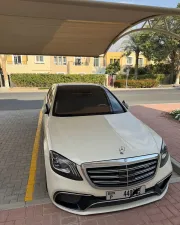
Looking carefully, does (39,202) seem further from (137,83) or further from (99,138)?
(137,83)

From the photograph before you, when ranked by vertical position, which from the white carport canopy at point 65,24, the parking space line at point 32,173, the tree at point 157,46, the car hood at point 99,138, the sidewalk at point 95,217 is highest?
the tree at point 157,46

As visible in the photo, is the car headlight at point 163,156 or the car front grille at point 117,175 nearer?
the car front grille at point 117,175

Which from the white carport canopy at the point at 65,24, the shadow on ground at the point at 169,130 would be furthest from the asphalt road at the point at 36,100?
the shadow on ground at the point at 169,130

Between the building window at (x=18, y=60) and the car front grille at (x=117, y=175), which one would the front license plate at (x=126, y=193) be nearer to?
the car front grille at (x=117, y=175)

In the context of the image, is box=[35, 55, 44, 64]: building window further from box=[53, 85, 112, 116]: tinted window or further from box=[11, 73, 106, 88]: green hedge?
box=[53, 85, 112, 116]: tinted window

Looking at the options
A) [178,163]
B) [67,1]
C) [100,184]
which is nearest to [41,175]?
[100,184]

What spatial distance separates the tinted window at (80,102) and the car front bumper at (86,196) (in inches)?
57.9

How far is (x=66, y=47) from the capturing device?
27.8ft

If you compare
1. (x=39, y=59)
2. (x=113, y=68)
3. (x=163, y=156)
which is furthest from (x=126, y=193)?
(x=113, y=68)

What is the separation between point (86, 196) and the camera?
246 centimetres

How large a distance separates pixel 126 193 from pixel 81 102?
2174 mm

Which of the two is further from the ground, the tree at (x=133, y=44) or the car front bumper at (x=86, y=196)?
the tree at (x=133, y=44)

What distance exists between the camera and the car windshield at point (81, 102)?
3982mm

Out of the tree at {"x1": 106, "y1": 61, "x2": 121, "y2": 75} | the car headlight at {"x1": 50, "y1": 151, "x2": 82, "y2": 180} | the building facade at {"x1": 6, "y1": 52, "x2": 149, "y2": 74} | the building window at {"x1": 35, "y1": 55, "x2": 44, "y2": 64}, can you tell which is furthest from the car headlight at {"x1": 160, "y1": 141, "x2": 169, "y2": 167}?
the tree at {"x1": 106, "y1": 61, "x2": 121, "y2": 75}
